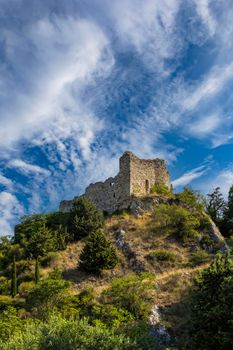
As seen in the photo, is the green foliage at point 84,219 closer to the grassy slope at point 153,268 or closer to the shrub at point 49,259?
the grassy slope at point 153,268

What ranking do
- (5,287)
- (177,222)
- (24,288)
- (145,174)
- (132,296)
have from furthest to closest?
(145,174) < (177,222) < (5,287) < (24,288) < (132,296)

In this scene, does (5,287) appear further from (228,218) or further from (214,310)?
(228,218)

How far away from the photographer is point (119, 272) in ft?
107

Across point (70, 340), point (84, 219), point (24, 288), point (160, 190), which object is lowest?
point (70, 340)

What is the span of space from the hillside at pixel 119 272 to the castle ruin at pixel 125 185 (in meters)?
2.19

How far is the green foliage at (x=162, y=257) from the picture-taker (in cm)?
3359

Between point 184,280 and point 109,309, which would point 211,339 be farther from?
point 184,280

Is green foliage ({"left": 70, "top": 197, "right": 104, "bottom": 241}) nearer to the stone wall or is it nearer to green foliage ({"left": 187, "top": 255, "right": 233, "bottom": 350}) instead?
the stone wall

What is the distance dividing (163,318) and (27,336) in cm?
914

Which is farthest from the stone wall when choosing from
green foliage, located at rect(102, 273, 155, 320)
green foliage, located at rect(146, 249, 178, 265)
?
green foliage, located at rect(102, 273, 155, 320)

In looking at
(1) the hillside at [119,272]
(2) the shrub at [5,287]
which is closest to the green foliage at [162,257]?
(1) the hillside at [119,272]

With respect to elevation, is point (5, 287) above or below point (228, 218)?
below

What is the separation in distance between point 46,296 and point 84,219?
626 inches

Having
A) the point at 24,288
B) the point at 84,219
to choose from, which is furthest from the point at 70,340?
the point at 84,219
